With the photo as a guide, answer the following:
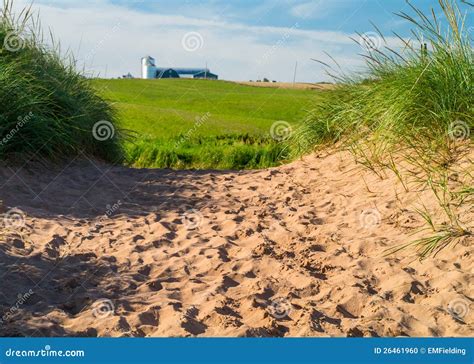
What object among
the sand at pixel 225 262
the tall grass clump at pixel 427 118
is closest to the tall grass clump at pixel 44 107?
the sand at pixel 225 262

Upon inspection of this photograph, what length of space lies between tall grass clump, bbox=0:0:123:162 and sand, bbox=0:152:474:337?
1.36ft

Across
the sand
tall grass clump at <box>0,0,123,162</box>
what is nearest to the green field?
tall grass clump at <box>0,0,123,162</box>

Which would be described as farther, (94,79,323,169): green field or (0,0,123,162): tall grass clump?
(94,79,323,169): green field

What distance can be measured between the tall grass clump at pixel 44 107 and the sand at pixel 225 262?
41 centimetres

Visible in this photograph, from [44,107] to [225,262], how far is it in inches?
171

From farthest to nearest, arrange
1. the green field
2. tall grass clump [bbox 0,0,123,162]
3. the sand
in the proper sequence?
the green field
tall grass clump [bbox 0,0,123,162]
the sand

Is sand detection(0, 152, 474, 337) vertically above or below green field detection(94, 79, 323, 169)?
below

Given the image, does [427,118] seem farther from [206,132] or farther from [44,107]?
[206,132]

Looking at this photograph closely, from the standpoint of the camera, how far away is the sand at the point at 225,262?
4.24 meters

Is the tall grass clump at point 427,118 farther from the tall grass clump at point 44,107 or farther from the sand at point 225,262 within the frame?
the tall grass clump at point 44,107

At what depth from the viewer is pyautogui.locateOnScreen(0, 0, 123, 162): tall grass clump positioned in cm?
817

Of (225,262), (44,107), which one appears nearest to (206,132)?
(44,107)

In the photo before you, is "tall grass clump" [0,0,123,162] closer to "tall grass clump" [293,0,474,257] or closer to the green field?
the green field

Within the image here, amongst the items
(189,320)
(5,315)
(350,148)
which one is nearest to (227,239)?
(189,320)
